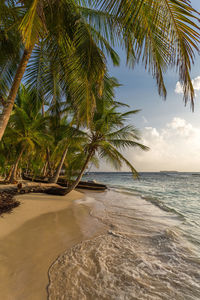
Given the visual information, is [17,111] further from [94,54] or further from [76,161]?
[94,54]

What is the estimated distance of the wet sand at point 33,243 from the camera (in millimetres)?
1850

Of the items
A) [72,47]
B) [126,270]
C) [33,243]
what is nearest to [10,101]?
[72,47]

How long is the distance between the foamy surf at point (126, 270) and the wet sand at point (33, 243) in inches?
8.5

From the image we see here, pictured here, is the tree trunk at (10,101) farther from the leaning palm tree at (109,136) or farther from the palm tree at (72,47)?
the leaning palm tree at (109,136)

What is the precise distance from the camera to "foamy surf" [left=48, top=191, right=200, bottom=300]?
1907 mm

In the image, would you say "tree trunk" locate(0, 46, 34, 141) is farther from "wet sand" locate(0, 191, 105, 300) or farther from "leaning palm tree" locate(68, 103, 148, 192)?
"leaning palm tree" locate(68, 103, 148, 192)

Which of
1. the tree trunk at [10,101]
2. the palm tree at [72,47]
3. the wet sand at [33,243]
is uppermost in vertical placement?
the palm tree at [72,47]

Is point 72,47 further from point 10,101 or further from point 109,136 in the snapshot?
point 109,136

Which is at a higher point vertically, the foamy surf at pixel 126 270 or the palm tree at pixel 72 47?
the palm tree at pixel 72 47

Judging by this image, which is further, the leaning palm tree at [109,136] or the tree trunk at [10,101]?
the leaning palm tree at [109,136]

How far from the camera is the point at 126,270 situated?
237cm

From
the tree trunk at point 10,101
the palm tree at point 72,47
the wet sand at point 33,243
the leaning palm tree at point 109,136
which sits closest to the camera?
the wet sand at point 33,243

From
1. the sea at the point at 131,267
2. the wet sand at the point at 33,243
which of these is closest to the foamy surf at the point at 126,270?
the sea at the point at 131,267

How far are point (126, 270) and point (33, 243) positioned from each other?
1.92 m
